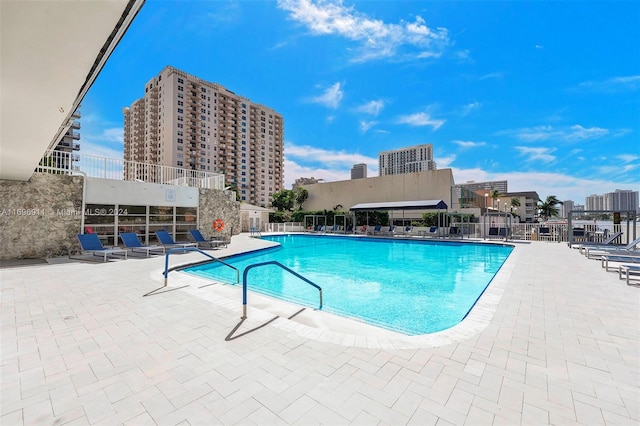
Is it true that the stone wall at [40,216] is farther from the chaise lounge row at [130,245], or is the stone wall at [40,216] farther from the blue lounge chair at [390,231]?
the blue lounge chair at [390,231]

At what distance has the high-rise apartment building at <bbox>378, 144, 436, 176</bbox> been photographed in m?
90.1

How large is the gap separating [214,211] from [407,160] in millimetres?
95244

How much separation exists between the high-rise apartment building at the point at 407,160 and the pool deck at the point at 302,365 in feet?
285

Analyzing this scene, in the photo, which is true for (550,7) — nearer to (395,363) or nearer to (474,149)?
(395,363)

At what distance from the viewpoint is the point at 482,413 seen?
1.93 metres

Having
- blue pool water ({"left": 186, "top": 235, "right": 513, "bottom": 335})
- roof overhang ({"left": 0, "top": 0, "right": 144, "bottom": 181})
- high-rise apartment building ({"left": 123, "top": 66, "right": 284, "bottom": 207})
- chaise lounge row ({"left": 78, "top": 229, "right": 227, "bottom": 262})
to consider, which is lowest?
blue pool water ({"left": 186, "top": 235, "right": 513, "bottom": 335})

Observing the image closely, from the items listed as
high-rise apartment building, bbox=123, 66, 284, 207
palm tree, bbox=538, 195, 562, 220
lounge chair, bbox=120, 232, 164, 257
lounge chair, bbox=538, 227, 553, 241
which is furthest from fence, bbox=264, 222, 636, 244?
high-rise apartment building, bbox=123, 66, 284, 207

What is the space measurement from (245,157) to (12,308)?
76132 mm

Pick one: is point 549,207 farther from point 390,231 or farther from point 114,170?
point 114,170

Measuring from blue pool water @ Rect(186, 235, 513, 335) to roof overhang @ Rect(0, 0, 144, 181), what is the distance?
3895 millimetres

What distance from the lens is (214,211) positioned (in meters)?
14.5

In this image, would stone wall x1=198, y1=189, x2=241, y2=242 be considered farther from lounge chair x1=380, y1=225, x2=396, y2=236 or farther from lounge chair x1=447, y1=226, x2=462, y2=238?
lounge chair x1=447, y1=226, x2=462, y2=238

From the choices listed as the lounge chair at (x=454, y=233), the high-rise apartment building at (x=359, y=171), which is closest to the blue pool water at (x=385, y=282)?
the lounge chair at (x=454, y=233)

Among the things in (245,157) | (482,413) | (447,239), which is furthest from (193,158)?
(482,413)
